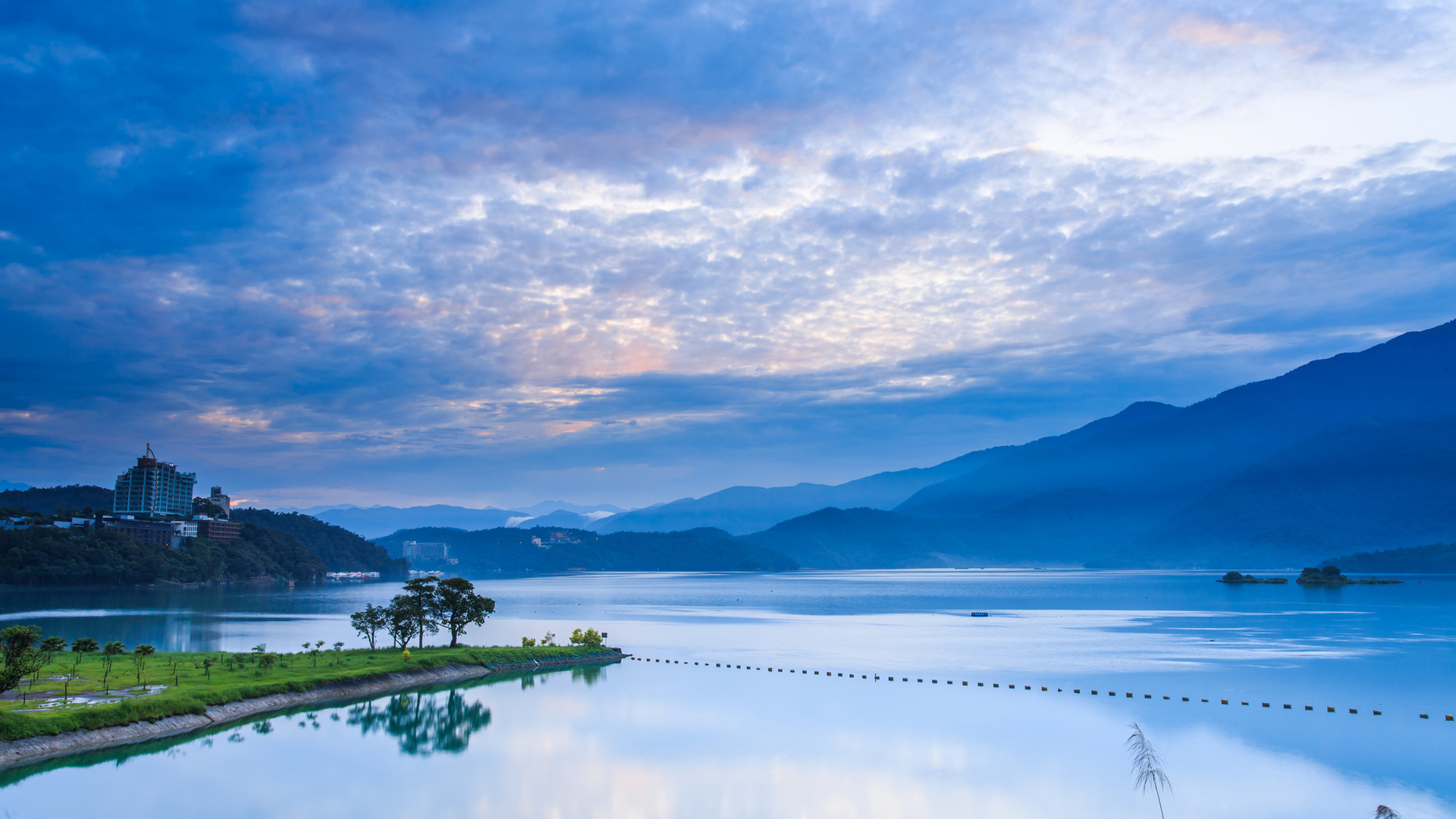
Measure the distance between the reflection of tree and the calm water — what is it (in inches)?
7.5

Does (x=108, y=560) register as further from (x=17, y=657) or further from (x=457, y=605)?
(x=17, y=657)

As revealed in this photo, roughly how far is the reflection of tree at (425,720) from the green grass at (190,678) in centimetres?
322

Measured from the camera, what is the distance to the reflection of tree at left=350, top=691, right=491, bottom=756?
100 feet

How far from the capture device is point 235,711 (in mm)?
32219

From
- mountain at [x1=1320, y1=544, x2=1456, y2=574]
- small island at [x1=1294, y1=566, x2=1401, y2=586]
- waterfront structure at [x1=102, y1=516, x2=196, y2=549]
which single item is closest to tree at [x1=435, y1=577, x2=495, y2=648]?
waterfront structure at [x1=102, y1=516, x2=196, y2=549]

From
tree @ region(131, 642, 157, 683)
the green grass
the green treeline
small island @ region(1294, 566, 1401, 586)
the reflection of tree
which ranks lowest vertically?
small island @ region(1294, 566, 1401, 586)

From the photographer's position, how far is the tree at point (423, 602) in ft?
162

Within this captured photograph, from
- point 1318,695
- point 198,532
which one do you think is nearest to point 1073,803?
point 1318,695

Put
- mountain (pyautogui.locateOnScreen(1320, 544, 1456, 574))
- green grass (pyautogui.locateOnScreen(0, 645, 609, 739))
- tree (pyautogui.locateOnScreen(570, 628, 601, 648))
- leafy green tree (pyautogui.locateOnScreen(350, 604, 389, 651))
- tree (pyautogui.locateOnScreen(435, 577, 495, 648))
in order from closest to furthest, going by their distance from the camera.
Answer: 1. green grass (pyautogui.locateOnScreen(0, 645, 609, 739))
2. leafy green tree (pyautogui.locateOnScreen(350, 604, 389, 651))
3. tree (pyautogui.locateOnScreen(435, 577, 495, 648))
4. tree (pyautogui.locateOnScreen(570, 628, 601, 648))
5. mountain (pyautogui.locateOnScreen(1320, 544, 1456, 574))

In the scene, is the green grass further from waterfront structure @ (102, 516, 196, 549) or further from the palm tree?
waterfront structure @ (102, 516, 196, 549)

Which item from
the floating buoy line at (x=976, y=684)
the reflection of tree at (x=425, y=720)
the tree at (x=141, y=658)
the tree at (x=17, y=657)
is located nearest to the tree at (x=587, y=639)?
the floating buoy line at (x=976, y=684)

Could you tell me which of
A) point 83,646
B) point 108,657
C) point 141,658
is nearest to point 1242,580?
point 141,658

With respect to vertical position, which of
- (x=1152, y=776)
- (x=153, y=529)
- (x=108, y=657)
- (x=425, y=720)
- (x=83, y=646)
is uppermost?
(x=153, y=529)

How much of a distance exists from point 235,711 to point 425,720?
6538 millimetres
